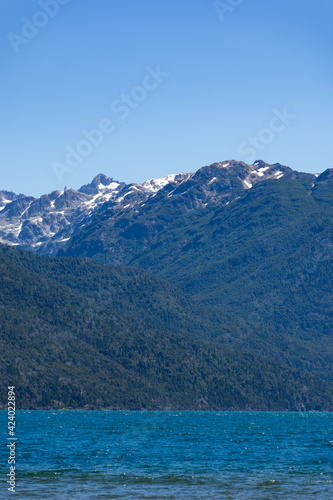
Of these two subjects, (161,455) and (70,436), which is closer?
(161,455)

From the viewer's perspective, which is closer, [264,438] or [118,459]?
[118,459]

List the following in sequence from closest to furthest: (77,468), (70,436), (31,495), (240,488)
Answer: (31,495) < (240,488) < (77,468) < (70,436)

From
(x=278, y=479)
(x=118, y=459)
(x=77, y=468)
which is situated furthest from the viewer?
(x=118, y=459)

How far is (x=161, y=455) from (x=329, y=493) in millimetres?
48437

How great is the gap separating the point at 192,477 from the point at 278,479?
39.7 ft

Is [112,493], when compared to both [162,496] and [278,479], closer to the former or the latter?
[162,496]

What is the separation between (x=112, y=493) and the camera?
8544 cm

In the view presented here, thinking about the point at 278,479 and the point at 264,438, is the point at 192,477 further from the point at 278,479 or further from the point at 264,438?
the point at 264,438

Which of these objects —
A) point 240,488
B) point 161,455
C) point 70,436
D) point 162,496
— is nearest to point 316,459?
point 161,455

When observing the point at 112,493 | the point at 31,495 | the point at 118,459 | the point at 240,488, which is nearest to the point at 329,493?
the point at 240,488

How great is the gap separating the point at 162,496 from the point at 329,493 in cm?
2100

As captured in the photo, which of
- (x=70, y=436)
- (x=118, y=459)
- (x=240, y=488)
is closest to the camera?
(x=240, y=488)

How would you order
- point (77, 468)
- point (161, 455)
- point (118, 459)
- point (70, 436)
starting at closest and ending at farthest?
point (77, 468) < point (118, 459) < point (161, 455) < point (70, 436)

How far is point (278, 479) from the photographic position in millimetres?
99125
